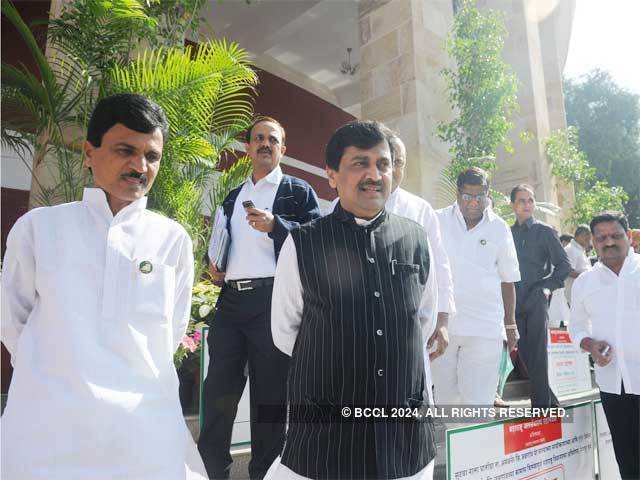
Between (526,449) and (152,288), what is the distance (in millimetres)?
2179

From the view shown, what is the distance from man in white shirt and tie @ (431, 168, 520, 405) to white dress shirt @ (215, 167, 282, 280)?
1.45m

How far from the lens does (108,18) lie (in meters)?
4.46

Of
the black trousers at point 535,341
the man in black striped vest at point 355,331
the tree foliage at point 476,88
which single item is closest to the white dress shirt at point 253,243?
the man in black striped vest at point 355,331

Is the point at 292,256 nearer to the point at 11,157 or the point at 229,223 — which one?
the point at 229,223

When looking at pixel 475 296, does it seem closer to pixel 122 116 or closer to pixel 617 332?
pixel 617 332

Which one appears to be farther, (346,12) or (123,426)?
(346,12)

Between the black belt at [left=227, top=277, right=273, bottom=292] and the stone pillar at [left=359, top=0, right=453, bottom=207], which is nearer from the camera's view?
the black belt at [left=227, top=277, right=273, bottom=292]

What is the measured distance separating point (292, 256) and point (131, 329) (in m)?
0.57

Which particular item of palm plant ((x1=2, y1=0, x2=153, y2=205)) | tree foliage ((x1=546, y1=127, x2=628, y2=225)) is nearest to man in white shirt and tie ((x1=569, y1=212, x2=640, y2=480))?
palm plant ((x1=2, y1=0, x2=153, y2=205))

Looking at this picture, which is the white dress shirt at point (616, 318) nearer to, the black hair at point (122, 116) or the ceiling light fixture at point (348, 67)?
the black hair at point (122, 116)

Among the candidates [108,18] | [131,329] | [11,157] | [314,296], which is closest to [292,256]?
[314,296]

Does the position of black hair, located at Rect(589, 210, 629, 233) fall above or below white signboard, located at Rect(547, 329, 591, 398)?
above

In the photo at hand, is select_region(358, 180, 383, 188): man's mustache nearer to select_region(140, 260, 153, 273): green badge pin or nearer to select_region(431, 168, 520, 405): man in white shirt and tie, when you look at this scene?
select_region(140, 260, 153, 273): green badge pin

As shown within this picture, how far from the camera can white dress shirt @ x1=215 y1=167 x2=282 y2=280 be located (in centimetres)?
273
